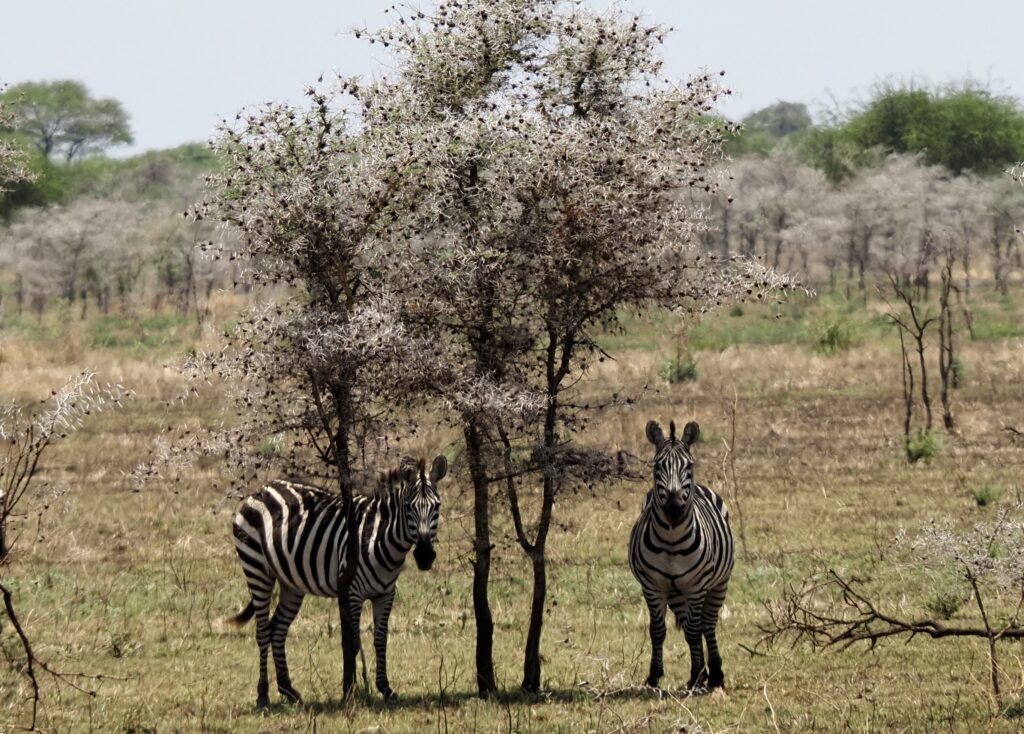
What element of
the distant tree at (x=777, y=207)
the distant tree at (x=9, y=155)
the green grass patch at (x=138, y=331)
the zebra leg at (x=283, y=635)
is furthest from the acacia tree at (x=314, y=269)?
the distant tree at (x=777, y=207)

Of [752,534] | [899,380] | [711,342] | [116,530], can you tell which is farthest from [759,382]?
[116,530]

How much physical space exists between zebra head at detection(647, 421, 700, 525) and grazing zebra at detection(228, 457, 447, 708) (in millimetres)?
1891

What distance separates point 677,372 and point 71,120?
87.0 metres

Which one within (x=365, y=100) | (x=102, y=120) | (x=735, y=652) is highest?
(x=102, y=120)

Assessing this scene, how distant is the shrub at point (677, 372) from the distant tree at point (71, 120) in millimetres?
80461

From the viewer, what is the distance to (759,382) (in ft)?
122

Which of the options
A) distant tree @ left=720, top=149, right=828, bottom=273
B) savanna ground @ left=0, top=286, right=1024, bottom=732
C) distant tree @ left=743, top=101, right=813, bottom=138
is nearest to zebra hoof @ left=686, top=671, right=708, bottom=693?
savanna ground @ left=0, top=286, right=1024, bottom=732

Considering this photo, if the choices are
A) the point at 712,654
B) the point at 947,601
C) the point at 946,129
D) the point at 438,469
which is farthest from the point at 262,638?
the point at 946,129

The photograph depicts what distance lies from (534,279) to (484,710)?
3581 mm

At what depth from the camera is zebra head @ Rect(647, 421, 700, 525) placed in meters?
12.7

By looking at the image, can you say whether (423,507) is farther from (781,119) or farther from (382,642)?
(781,119)

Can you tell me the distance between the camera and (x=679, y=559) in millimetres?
13219

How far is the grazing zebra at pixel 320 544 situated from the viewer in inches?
510

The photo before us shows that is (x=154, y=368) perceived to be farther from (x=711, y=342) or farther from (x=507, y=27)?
(x=507, y=27)
